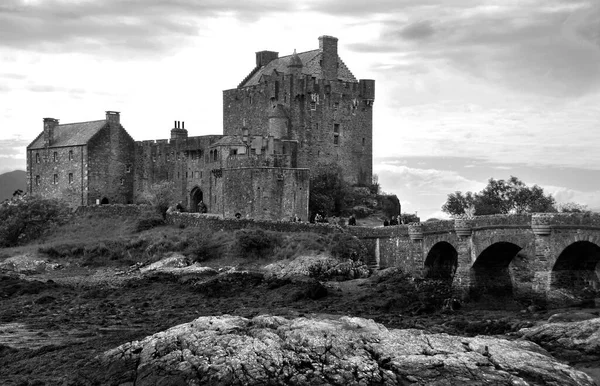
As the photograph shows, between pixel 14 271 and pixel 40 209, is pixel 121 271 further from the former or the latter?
pixel 40 209

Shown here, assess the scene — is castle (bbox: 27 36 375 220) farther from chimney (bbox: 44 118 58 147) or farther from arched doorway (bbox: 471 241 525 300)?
arched doorway (bbox: 471 241 525 300)

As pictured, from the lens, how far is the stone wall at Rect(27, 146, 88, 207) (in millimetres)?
78938

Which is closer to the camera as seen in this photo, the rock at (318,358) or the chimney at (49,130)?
the rock at (318,358)

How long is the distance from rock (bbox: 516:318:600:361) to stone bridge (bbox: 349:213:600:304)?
23.5 feet

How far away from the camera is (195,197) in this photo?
246ft

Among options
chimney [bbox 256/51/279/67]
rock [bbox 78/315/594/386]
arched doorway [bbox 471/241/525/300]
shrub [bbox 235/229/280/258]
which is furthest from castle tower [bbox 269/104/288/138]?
rock [bbox 78/315/594/386]

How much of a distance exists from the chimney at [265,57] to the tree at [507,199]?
1861cm

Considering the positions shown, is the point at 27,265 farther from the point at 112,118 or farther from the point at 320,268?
the point at 112,118

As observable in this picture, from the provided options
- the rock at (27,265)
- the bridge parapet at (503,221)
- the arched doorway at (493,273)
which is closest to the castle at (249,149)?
the rock at (27,265)

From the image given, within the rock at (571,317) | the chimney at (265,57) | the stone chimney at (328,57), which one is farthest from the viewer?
the chimney at (265,57)

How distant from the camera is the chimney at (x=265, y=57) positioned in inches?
3194

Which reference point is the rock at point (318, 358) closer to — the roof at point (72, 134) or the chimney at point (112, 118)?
the roof at point (72, 134)

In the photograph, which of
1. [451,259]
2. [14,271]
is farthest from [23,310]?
[451,259]

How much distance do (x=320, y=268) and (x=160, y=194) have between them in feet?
90.6
